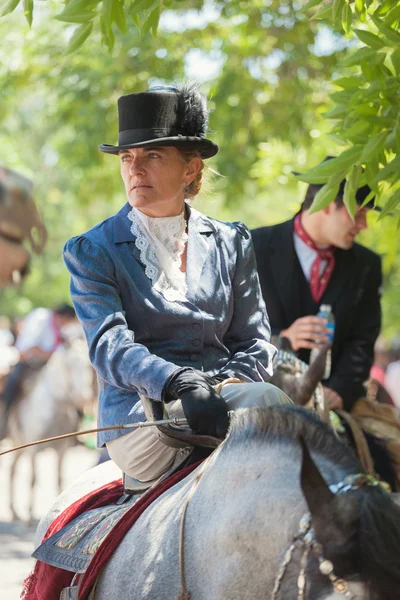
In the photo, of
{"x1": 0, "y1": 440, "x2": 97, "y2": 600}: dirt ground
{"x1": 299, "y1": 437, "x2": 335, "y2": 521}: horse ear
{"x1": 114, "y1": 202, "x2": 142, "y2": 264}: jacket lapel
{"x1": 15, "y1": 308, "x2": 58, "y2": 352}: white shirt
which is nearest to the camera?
{"x1": 299, "y1": 437, "x2": 335, "y2": 521}: horse ear

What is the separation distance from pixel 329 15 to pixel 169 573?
2.52m

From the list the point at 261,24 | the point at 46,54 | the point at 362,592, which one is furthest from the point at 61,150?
the point at 362,592

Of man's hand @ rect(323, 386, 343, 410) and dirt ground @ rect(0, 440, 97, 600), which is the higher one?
man's hand @ rect(323, 386, 343, 410)

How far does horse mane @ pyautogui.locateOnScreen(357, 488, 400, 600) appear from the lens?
2686mm

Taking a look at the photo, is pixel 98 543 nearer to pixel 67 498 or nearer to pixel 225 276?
pixel 67 498

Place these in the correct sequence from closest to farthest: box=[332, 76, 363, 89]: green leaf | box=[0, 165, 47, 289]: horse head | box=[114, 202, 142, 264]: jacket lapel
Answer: box=[0, 165, 47, 289]: horse head < box=[114, 202, 142, 264]: jacket lapel < box=[332, 76, 363, 89]: green leaf

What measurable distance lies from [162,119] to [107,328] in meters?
0.86

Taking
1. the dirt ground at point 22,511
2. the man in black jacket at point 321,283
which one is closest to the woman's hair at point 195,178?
the man in black jacket at point 321,283

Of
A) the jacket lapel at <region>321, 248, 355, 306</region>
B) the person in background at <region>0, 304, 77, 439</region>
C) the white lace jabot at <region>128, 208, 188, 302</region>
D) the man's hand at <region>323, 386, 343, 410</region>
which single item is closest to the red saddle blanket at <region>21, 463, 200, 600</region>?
the white lace jabot at <region>128, 208, 188, 302</region>

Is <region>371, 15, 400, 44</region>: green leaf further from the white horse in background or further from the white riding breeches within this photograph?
the white horse in background

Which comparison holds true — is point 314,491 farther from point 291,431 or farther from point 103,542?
point 103,542

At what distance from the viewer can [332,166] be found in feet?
13.4

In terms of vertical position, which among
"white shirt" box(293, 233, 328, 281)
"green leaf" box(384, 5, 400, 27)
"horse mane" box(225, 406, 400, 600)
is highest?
"green leaf" box(384, 5, 400, 27)

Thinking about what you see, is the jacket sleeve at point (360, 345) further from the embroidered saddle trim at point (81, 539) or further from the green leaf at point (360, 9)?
the embroidered saddle trim at point (81, 539)
